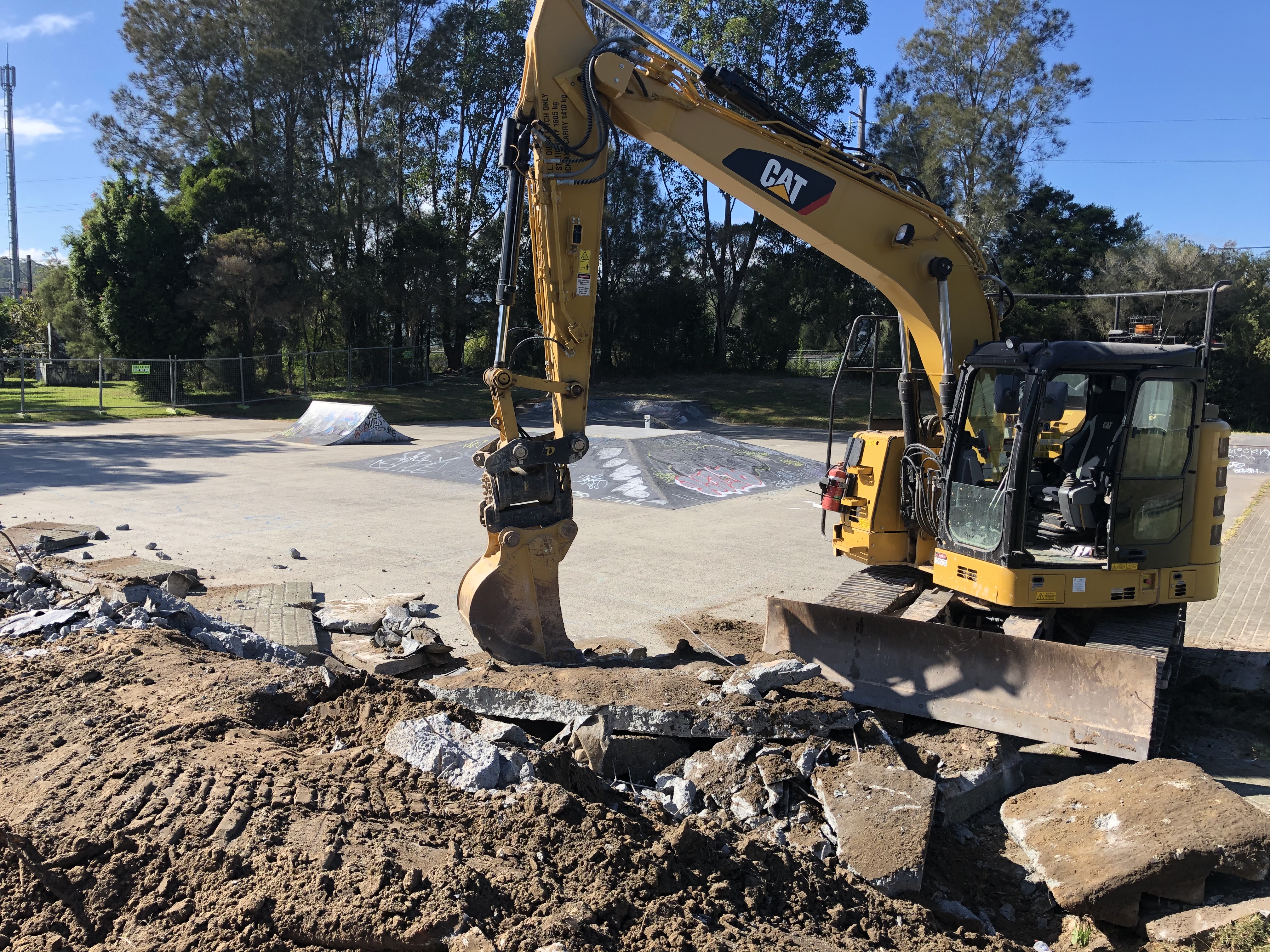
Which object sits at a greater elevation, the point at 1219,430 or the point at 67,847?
the point at 1219,430

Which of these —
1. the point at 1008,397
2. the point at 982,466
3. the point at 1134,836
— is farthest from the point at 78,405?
the point at 1134,836

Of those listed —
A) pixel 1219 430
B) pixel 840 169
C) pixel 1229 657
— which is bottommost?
pixel 1229 657

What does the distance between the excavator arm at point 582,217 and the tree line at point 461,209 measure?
25.6 m

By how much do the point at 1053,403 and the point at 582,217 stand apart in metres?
3.50

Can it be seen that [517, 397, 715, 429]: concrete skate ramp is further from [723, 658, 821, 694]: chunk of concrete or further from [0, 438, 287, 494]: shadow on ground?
[723, 658, 821, 694]: chunk of concrete

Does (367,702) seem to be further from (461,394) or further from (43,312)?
(43,312)

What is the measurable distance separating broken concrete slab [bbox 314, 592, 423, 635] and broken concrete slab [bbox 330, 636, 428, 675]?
0.15 meters

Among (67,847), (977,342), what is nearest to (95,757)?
(67,847)

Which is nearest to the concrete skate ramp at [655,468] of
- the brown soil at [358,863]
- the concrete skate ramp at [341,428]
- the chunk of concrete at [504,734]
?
the concrete skate ramp at [341,428]

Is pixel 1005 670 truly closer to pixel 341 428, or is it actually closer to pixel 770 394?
pixel 341 428

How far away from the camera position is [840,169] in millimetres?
6801

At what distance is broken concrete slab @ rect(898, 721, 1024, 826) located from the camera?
5180 millimetres

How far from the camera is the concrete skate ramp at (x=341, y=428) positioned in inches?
890

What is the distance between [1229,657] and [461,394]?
2954cm
